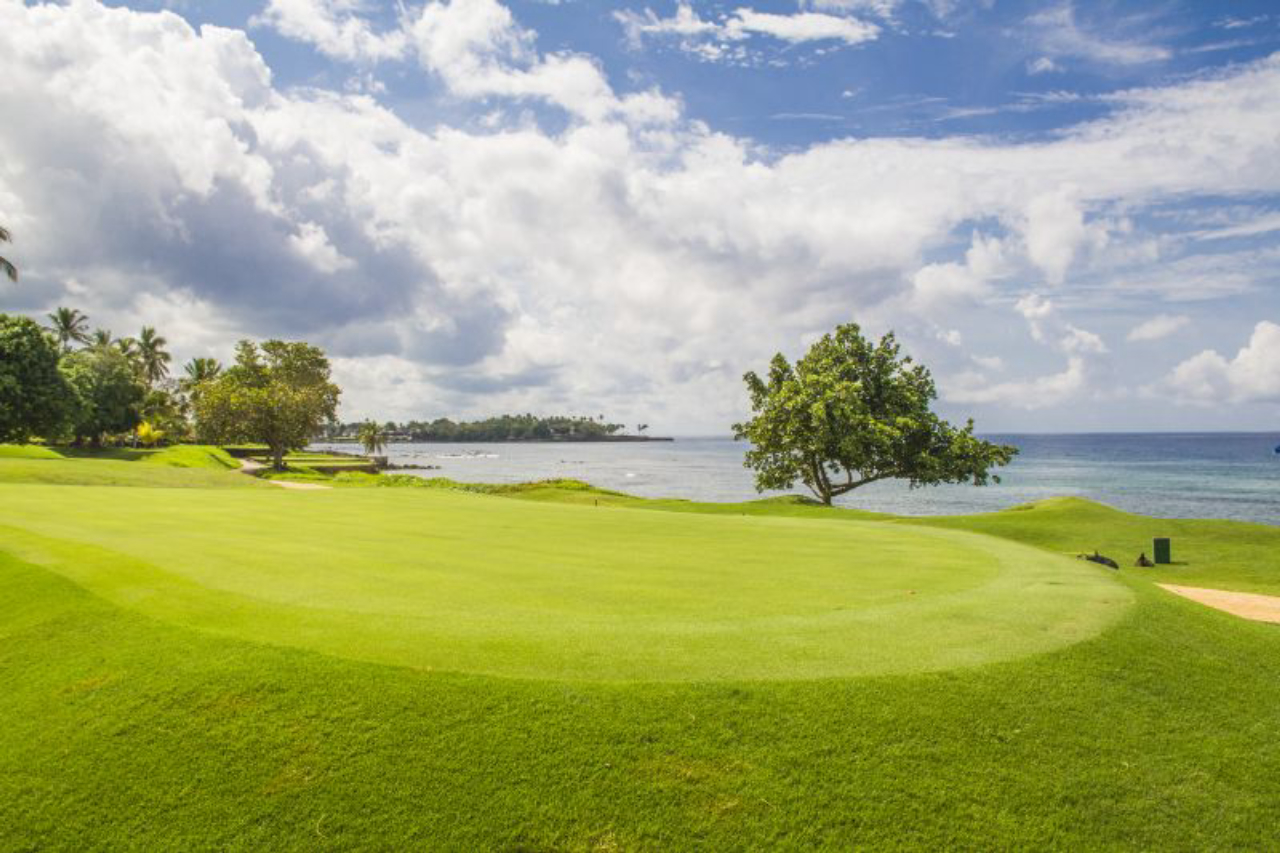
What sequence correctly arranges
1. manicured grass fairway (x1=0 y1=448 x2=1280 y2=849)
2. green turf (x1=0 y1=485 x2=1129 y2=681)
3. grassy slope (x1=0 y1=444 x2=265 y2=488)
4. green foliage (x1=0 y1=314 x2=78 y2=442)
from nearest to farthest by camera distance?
1. manicured grass fairway (x1=0 y1=448 x2=1280 y2=849)
2. green turf (x1=0 y1=485 x2=1129 y2=681)
3. grassy slope (x1=0 y1=444 x2=265 y2=488)
4. green foliage (x1=0 y1=314 x2=78 y2=442)

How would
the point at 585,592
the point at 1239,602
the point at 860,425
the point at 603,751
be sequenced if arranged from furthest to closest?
the point at 860,425 → the point at 1239,602 → the point at 585,592 → the point at 603,751

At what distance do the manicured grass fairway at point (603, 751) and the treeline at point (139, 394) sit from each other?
2238 inches

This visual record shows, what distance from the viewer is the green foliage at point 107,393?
7339cm

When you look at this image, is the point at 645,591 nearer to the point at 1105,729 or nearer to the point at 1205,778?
the point at 1105,729

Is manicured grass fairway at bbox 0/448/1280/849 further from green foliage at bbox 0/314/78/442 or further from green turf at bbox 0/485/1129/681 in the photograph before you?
green foliage at bbox 0/314/78/442

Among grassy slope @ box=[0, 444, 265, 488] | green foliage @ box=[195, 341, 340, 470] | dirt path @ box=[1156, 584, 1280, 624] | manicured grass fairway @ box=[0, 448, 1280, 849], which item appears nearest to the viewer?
manicured grass fairway @ box=[0, 448, 1280, 849]

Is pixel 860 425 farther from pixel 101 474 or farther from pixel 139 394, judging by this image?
pixel 139 394

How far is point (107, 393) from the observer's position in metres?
75.2

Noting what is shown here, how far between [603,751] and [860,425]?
3132cm

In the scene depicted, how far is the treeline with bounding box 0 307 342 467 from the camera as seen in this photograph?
5200cm

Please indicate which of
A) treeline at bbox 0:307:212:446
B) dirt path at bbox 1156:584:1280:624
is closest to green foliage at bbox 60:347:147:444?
treeline at bbox 0:307:212:446

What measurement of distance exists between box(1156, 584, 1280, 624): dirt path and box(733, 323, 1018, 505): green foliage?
639 inches

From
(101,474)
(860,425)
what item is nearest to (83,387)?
(101,474)

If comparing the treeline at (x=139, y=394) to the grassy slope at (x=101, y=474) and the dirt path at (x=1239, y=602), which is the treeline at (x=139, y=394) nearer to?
the grassy slope at (x=101, y=474)
